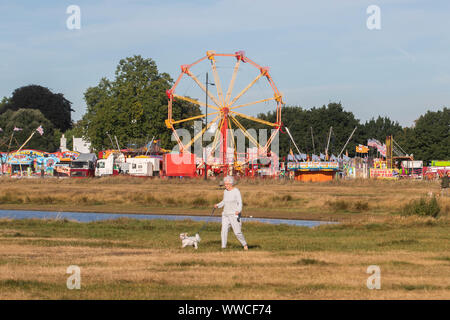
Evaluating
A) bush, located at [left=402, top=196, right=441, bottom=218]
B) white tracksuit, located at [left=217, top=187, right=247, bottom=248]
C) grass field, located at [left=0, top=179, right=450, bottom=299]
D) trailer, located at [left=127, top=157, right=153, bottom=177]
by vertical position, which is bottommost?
grass field, located at [left=0, top=179, right=450, bottom=299]

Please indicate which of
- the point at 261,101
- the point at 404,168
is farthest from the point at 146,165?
the point at 404,168

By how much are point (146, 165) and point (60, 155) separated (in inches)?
826

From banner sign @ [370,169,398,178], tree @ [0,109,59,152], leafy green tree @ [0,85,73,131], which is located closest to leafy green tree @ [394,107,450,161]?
banner sign @ [370,169,398,178]

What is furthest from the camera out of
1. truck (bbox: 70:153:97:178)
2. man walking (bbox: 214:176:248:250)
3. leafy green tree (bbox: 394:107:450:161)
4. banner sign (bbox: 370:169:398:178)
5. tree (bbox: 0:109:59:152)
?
tree (bbox: 0:109:59:152)

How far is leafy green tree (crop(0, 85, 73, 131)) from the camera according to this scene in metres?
160

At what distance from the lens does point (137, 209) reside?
137 ft

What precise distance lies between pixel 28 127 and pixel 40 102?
1850cm

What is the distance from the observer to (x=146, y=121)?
4193 inches

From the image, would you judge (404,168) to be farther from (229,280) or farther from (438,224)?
(229,280)

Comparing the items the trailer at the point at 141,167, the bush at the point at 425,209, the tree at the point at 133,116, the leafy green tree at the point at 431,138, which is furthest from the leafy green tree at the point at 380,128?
the bush at the point at 425,209

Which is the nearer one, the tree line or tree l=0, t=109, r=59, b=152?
the tree line

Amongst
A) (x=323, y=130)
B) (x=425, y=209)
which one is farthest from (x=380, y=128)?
(x=425, y=209)

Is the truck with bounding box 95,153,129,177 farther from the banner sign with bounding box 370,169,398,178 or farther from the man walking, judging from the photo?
the man walking

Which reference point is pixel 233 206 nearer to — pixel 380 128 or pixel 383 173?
pixel 383 173
